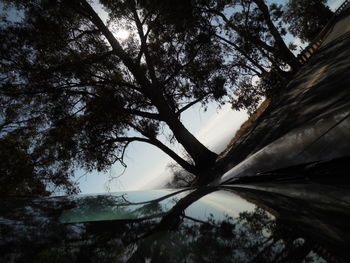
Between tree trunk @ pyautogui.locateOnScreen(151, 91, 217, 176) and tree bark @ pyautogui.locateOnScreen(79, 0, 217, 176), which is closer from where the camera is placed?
tree trunk @ pyautogui.locateOnScreen(151, 91, 217, 176)

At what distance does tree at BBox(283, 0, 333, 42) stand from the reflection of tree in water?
22.0 meters

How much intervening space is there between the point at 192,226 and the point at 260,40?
47.1ft

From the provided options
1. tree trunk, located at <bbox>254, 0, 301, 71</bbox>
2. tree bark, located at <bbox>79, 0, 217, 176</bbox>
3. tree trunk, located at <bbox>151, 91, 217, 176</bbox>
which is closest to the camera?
tree trunk, located at <bbox>151, 91, 217, 176</bbox>

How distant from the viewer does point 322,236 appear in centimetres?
83

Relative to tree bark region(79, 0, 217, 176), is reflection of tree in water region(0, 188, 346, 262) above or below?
below

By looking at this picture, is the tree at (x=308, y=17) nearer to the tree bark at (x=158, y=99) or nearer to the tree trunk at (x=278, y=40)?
the tree trunk at (x=278, y=40)

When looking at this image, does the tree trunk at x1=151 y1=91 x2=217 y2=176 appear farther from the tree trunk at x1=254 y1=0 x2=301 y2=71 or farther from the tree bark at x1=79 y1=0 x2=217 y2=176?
the tree trunk at x1=254 y1=0 x2=301 y2=71

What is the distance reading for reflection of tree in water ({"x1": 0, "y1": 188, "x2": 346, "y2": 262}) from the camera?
0.90 m

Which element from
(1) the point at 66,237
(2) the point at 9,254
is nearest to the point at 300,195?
(1) the point at 66,237

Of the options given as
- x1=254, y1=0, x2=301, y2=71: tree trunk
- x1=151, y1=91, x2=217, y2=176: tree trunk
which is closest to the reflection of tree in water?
x1=151, y1=91, x2=217, y2=176: tree trunk

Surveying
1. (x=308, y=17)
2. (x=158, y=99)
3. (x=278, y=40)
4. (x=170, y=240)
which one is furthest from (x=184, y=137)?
(x=308, y=17)

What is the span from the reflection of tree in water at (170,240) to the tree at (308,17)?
22.0 metres

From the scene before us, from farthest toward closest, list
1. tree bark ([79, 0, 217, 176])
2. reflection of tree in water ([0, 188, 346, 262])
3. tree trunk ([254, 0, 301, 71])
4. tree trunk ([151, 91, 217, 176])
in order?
tree trunk ([254, 0, 301, 71])
tree bark ([79, 0, 217, 176])
tree trunk ([151, 91, 217, 176])
reflection of tree in water ([0, 188, 346, 262])

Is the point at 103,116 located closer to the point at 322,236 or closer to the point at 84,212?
the point at 84,212
